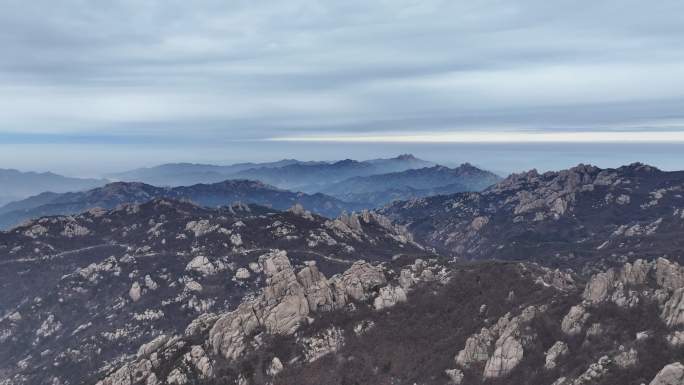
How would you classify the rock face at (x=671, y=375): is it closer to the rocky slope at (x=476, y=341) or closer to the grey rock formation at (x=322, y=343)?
the rocky slope at (x=476, y=341)

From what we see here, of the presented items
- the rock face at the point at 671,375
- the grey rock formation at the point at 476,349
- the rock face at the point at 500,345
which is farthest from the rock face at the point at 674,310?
the grey rock formation at the point at 476,349

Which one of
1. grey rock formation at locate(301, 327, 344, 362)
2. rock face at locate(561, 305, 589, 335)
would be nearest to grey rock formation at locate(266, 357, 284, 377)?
grey rock formation at locate(301, 327, 344, 362)

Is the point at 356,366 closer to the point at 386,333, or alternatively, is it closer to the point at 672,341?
the point at 386,333

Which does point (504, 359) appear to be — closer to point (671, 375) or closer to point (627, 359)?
point (627, 359)

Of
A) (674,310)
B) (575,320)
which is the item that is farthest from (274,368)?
(674,310)

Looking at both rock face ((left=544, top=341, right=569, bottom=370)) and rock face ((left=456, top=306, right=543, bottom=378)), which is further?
rock face ((left=456, top=306, right=543, bottom=378))

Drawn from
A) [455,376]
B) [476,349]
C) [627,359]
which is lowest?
[455,376]

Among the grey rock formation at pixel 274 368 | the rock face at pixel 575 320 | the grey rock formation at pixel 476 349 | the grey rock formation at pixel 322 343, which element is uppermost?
the rock face at pixel 575 320

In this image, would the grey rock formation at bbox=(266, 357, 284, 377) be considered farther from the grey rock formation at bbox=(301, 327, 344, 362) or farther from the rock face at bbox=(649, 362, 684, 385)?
the rock face at bbox=(649, 362, 684, 385)

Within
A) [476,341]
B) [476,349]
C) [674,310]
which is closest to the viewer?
[674,310]
